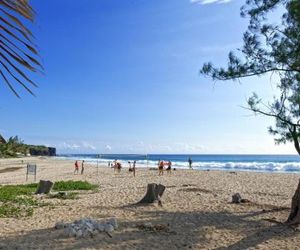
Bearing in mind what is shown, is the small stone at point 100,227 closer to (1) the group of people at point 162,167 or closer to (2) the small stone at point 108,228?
(2) the small stone at point 108,228

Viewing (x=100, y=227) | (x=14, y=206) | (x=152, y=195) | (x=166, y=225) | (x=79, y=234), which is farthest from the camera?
(x=152, y=195)

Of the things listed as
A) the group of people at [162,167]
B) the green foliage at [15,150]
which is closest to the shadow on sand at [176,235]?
the group of people at [162,167]

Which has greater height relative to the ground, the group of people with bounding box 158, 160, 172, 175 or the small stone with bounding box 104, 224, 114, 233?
the group of people with bounding box 158, 160, 172, 175

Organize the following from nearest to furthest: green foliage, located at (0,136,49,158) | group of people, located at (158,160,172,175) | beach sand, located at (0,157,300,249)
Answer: beach sand, located at (0,157,300,249), group of people, located at (158,160,172,175), green foliage, located at (0,136,49,158)

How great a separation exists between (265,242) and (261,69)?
4871mm

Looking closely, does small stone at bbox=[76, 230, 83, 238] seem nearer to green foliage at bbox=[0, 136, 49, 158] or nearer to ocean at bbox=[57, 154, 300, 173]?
ocean at bbox=[57, 154, 300, 173]

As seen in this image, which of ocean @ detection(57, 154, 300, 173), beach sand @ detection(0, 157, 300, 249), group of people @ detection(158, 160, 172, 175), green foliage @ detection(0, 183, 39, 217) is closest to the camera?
beach sand @ detection(0, 157, 300, 249)

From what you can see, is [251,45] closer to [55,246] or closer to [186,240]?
[186,240]

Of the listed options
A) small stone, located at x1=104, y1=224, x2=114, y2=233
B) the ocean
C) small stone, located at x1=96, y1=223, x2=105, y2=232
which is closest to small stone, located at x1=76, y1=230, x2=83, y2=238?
small stone, located at x1=96, y1=223, x2=105, y2=232

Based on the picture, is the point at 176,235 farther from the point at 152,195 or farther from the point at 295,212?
the point at 152,195

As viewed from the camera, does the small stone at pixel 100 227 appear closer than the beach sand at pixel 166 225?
No

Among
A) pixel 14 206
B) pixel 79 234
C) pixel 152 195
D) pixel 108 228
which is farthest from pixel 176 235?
pixel 14 206

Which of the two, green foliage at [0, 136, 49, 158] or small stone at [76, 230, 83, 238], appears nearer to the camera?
small stone at [76, 230, 83, 238]

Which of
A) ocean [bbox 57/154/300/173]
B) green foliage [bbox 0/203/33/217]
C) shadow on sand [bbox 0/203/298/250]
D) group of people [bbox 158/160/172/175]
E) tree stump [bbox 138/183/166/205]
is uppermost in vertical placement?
ocean [bbox 57/154/300/173]
